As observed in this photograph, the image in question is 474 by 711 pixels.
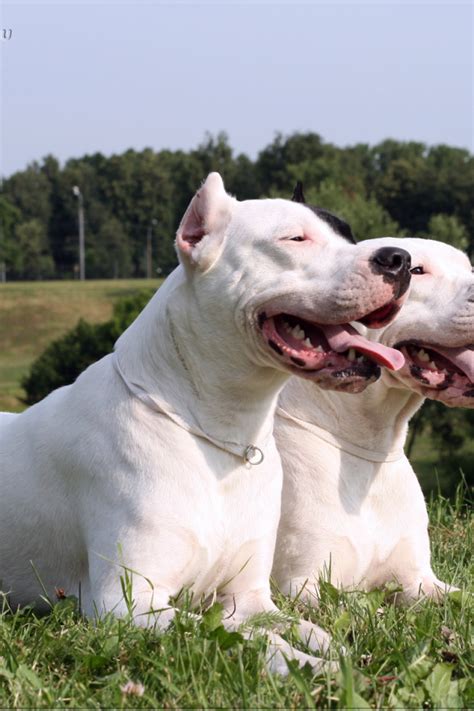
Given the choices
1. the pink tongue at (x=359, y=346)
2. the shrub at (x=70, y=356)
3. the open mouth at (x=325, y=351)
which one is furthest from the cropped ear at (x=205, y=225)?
the shrub at (x=70, y=356)

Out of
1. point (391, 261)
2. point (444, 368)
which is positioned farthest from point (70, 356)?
point (391, 261)

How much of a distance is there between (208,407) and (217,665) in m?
1.27

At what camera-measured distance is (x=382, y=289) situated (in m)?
4.33

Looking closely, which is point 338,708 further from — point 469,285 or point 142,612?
point 469,285

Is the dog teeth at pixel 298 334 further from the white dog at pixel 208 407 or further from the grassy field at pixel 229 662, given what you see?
the grassy field at pixel 229 662

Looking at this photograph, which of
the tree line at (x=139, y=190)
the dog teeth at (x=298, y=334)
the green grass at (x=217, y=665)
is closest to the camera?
the green grass at (x=217, y=665)

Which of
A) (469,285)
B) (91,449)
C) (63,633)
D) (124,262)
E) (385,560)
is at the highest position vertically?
(469,285)

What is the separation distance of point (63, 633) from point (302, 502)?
156 centimetres

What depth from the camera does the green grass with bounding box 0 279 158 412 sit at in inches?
2640

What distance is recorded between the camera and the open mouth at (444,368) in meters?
5.18

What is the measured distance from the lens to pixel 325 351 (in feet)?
14.7

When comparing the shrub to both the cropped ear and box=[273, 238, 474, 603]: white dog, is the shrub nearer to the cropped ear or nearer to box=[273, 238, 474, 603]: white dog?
box=[273, 238, 474, 603]: white dog

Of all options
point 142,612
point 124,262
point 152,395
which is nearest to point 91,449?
point 152,395

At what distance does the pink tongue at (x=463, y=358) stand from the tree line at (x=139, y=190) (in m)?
81.7
